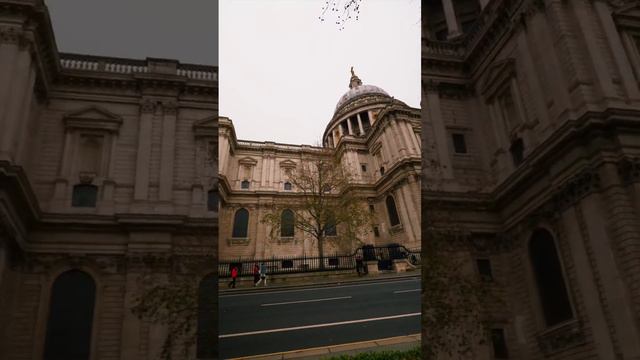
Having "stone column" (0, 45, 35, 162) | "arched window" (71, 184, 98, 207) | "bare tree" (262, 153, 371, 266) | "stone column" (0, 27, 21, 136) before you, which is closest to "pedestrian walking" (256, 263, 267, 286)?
"bare tree" (262, 153, 371, 266)

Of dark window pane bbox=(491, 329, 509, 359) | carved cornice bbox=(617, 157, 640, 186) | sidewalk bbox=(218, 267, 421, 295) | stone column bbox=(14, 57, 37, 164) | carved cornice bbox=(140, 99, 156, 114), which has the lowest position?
dark window pane bbox=(491, 329, 509, 359)

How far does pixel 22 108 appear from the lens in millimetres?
14383

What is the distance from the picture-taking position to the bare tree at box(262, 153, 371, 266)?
142 inches

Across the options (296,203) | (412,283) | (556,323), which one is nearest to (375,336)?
(412,283)

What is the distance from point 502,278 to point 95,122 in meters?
15.8

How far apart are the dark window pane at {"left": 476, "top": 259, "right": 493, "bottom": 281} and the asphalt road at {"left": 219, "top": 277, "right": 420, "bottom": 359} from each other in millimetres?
3870

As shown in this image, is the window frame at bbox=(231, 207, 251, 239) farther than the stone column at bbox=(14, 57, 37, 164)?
No

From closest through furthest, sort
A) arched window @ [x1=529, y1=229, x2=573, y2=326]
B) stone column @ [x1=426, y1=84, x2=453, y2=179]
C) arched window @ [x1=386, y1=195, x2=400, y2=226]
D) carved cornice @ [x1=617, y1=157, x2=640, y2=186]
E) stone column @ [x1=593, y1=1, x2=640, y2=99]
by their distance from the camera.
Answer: arched window @ [x1=386, y1=195, x2=400, y2=226] → arched window @ [x1=529, y1=229, x2=573, y2=326] → stone column @ [x1=426, y1=84, x2=453, y2=179] → carved cornice @ [x1=617, y1=157, x2=640, y2=186] → stone column @ [x1=593, y1=1, x2=640, y2=99]

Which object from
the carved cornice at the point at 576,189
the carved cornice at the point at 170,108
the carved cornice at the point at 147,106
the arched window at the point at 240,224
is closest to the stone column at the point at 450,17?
the carved cornice at the point at 576,189

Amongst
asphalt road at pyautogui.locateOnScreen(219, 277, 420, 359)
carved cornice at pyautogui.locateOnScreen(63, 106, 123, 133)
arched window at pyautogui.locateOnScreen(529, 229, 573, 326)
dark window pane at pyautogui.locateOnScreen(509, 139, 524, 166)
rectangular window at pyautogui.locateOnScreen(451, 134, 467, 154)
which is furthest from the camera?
carved cornice at pyautogui.locateOnScreen(63, 106, 123, 133)

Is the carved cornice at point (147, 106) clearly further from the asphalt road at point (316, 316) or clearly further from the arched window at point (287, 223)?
the asphalt road at point (316, 316)

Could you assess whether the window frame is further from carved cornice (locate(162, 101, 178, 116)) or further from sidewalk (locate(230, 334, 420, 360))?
carved cornice (locate(162, 101, 178, 116))

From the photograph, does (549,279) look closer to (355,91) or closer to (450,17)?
(450,17)

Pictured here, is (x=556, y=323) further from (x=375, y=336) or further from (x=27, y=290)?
(x=27, y=290)
